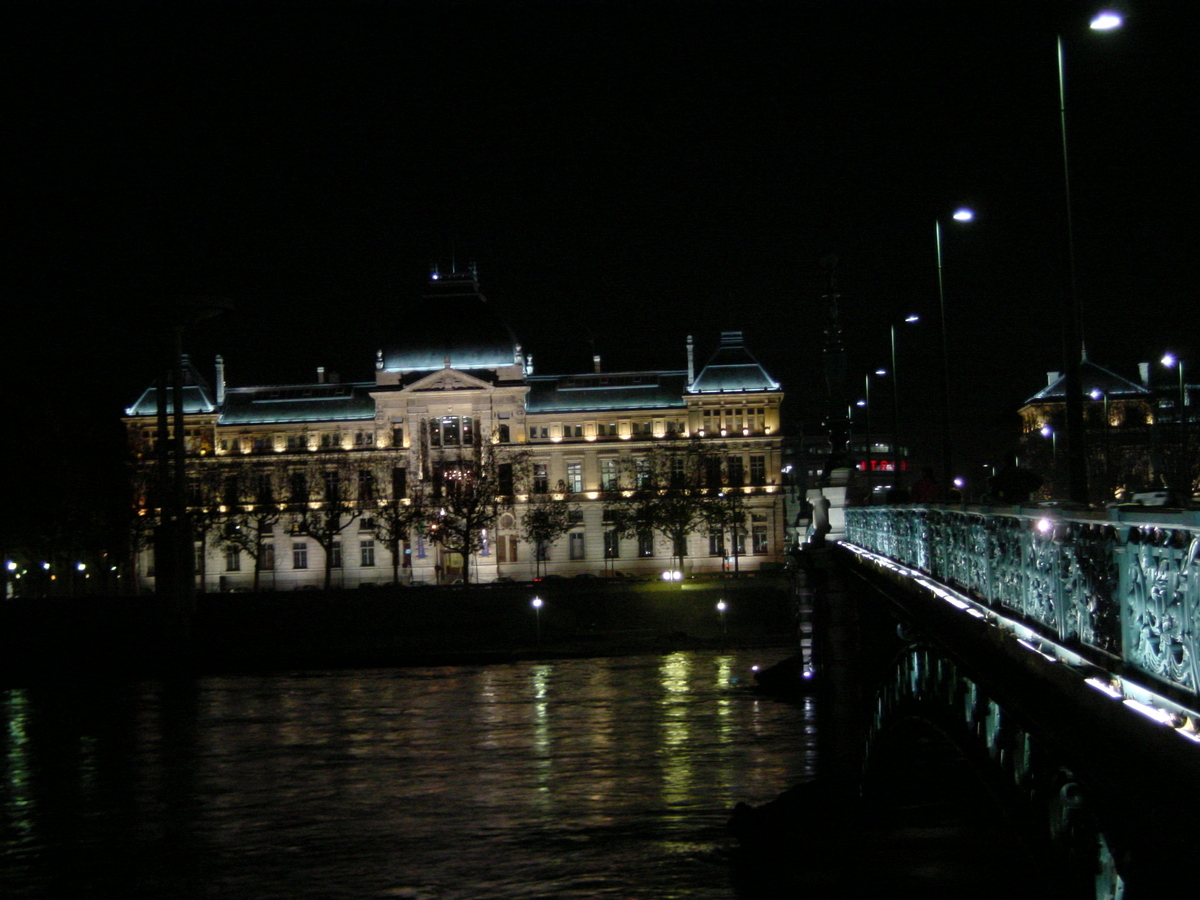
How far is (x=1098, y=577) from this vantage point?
8938 mm

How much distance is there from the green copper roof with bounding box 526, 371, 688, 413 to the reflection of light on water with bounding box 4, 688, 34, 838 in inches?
2928

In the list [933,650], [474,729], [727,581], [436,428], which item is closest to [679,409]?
[436,428]

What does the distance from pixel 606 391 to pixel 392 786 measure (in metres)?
98.2

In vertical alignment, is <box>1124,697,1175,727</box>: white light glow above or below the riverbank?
above

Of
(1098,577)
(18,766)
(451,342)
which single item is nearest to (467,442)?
(451,342)

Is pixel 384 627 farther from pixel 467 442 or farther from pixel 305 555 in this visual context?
pixel 305 555

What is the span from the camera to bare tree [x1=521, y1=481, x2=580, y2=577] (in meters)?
124

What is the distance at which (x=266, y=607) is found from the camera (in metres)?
86.8

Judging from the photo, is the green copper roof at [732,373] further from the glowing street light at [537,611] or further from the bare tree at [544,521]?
the glowing street light at [537,611]

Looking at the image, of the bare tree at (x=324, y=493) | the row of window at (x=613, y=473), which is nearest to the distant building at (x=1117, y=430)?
the row of window at (x=613, y=473)

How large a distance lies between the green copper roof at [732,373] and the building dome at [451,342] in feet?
56.3

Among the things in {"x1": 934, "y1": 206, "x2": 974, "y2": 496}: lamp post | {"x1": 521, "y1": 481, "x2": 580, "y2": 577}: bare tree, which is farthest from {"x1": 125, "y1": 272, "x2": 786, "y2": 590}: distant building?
{"x1": 934, "y1": 206, "x2": 974, "y2": 496}: lamp post

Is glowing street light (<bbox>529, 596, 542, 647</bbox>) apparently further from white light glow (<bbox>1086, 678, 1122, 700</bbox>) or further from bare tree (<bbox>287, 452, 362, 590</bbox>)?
white light glow (<bbox>1086, 678, 1122, 700</bbox>)

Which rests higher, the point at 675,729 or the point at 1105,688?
the point at 1105,688
